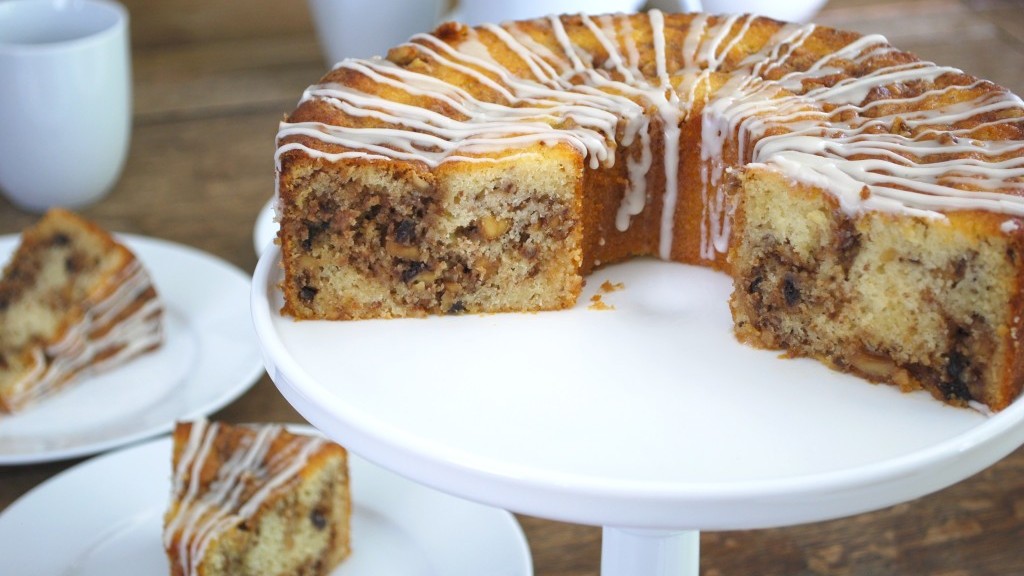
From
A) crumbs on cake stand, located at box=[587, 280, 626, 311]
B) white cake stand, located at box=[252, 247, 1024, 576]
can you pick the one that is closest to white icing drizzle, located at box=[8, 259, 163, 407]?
white cake stand, located at box=[252, 247, 1024, 576]

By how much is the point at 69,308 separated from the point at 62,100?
0.57m

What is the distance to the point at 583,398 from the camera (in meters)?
1.01

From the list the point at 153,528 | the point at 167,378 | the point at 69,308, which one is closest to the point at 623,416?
the point at 153,528

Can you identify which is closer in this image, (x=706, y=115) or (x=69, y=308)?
(x=706, y=115)

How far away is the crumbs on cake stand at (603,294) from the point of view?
1.19m

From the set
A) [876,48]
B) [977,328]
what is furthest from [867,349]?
[876,48]

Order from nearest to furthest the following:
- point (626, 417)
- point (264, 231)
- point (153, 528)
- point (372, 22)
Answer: point (626, 417)
point (153, 528)
point (264, 231)
point (372, 22)

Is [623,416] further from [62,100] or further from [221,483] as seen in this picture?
[62,100]

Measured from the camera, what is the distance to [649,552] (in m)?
1.22

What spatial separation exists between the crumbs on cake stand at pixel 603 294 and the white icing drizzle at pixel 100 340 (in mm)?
1046

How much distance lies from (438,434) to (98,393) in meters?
1.14

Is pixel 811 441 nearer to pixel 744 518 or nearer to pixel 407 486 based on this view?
pixel 744 518

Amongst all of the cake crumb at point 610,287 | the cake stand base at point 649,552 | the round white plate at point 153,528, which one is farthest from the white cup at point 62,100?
the cake stand base at point 649,552

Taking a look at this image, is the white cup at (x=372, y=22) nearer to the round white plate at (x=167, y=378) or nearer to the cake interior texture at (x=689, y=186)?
the round white plate at (x=167, y=378)
